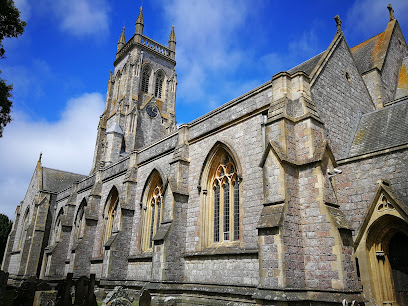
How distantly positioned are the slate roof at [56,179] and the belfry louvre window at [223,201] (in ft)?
83.3

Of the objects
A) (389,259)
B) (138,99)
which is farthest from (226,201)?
(138,99)

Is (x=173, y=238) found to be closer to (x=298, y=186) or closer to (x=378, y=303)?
(x=298, y=186)

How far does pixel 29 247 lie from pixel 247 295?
27074 millimetres

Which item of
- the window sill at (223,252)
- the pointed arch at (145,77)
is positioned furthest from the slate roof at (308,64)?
the pointed arch at (145,77)

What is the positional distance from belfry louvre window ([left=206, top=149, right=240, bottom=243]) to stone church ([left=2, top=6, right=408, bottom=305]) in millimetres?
44

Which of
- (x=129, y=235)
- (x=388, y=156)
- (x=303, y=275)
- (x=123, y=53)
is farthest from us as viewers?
(x=123, y=53)

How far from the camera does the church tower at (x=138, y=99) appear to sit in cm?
3808

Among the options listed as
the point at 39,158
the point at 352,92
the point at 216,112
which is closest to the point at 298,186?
the point at 216,112

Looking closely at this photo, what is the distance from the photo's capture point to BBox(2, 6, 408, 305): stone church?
373 inches

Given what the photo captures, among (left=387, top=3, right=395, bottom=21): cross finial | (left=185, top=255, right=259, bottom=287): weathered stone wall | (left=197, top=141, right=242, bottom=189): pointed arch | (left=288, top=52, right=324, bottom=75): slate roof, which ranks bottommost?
(left=185, top=255, right=259, bottom=287): weathered stone wall

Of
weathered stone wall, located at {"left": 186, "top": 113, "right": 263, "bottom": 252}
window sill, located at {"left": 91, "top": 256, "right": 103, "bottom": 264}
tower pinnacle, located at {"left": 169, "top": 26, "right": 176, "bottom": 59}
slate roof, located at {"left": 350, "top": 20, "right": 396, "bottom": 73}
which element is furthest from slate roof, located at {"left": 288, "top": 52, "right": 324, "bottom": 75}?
tower pinnacle, located at {"left": 169, "top": 26, "right": 176, "bottom": 59}

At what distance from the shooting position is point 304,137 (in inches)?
421

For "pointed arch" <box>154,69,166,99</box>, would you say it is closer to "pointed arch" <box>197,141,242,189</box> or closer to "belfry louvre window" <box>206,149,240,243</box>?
"pointed arch" <box>197,141,242,189</box>

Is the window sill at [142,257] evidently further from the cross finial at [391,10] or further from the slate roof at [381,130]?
the cross finial at [391,10]
